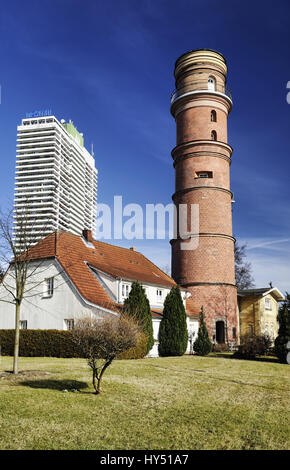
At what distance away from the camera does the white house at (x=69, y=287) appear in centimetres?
2262

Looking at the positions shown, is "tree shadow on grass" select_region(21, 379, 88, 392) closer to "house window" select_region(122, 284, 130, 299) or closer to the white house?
the white house

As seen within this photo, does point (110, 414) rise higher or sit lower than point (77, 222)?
lower

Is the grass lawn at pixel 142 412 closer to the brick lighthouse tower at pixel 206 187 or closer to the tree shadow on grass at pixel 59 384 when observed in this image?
the tree shadow on grass at pixel 59 384

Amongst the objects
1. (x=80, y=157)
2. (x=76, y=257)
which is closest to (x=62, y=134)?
(x=80, y=157)

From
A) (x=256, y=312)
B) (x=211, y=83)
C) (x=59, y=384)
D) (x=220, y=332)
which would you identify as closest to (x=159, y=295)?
(x=220, y=332)

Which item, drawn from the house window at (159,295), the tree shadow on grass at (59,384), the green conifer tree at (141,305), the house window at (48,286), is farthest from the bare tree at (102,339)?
the house window at (159,295)

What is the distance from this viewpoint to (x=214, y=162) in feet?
110

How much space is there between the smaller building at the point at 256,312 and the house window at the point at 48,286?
19.1 m

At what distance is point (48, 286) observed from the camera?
24.3 metres

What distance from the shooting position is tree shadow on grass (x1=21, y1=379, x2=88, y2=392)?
1080 cm

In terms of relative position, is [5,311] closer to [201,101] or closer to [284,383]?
[284,383]

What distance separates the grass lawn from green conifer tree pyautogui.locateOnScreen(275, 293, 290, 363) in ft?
27.2

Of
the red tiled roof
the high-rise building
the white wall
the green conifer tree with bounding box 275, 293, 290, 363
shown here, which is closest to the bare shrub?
the green conifer tree with bounding box 275, 293, 290, 363
